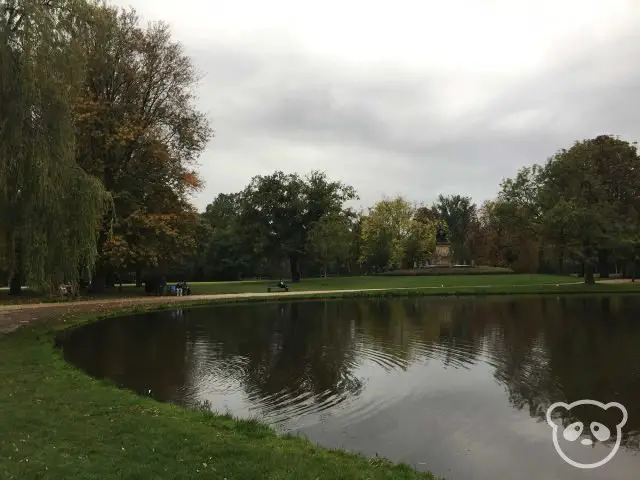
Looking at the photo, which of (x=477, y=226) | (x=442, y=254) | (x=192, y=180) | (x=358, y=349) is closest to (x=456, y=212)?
(x=477, y=226)

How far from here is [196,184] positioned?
3669cm

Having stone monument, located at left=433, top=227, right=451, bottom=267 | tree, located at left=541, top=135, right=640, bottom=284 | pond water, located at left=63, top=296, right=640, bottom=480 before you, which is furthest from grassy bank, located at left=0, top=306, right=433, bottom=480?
stone monument, located at left=433, top=227, right=451, bottom=267

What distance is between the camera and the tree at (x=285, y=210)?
5425 cm

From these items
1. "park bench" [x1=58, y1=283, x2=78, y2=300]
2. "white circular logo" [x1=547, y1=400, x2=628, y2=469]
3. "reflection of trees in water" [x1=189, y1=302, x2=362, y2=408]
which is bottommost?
"white circular logo" [x1=547, y1=400, x2=628, y2=469]

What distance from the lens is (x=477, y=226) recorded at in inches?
3273

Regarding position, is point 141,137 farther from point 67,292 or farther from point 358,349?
point 358,349

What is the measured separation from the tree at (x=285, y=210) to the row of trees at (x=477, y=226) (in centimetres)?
10

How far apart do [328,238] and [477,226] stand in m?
38.5

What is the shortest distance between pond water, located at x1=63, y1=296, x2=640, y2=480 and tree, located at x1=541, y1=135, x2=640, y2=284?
18620 millimetres

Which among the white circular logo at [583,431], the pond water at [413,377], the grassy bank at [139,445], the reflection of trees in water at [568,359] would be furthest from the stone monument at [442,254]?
the grassy bank at [139,445]

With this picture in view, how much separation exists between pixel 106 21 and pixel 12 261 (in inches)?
350

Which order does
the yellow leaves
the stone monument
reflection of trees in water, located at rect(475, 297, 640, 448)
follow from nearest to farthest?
1. reflection of trees in water, located at rect(475, 297, 640, 448)
2. the yellow leaves
3. the stone monument

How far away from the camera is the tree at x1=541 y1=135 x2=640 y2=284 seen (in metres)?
41.1

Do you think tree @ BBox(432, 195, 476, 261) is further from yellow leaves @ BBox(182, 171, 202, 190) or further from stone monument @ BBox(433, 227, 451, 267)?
yellow leaves @ BBox(182, 171, 202, 190)
